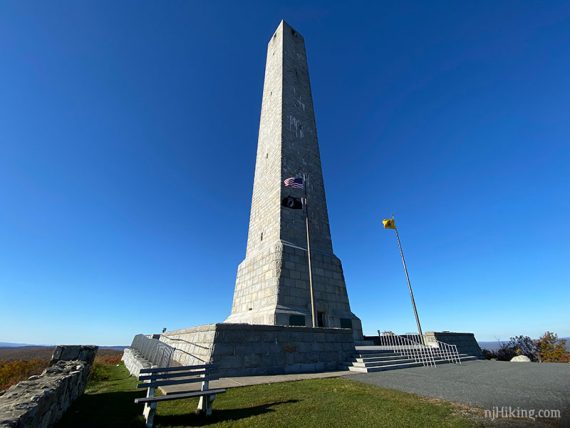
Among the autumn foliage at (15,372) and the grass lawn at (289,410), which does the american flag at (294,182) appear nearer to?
the grass lawn at (289,410)

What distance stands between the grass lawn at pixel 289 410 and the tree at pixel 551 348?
19976mm

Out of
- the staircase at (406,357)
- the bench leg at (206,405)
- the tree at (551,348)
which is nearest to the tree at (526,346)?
the tree at (551,348)

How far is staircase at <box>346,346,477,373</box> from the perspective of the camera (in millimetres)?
9859

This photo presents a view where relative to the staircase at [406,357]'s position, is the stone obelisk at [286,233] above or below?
above

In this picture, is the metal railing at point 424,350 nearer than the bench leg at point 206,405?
No

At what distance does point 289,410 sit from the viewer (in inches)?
196

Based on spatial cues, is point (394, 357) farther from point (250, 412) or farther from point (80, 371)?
point (80, 371)

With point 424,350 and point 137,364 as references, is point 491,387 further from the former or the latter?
point 137,364

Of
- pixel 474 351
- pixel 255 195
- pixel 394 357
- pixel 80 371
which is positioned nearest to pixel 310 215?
pixel 255 195

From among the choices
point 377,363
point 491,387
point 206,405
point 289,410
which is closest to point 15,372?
point 206,405

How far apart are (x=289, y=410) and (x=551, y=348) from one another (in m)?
25.0

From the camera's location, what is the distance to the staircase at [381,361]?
9.86 m

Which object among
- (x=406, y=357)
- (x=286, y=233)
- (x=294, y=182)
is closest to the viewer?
(x=406, y=357)

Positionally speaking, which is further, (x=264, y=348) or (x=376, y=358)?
(x=376, y=358)
